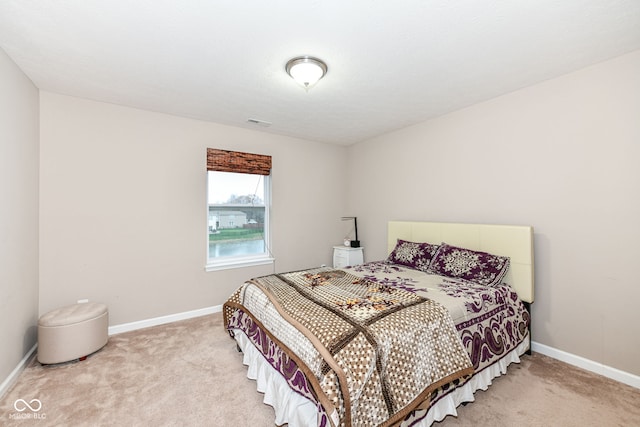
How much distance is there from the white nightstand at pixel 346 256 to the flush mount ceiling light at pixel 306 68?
8.98 feet

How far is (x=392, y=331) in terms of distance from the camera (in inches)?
59.9

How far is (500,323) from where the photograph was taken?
2176mm

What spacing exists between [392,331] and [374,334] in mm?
125

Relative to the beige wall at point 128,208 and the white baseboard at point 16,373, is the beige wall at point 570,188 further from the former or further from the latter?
the white baseboard at point 16,373

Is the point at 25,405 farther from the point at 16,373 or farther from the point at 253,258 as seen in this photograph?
the point at 253,258

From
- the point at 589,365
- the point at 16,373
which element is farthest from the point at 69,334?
the point at 589,365

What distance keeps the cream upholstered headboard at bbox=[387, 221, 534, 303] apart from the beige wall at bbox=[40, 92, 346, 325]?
7.31ft

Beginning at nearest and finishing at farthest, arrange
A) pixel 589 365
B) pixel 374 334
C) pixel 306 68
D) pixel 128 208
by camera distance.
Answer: pixel 374 334 → pixel 306 68 → pixel 589 365 → pixel 128 208

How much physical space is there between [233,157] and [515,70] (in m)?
3.19

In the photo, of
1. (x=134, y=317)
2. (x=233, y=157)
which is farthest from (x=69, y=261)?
(x=233, y=157)

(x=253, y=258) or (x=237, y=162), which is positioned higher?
(x=237, y=162)

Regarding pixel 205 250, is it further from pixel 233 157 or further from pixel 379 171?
pixel 379 171

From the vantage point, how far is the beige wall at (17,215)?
198 centimetres

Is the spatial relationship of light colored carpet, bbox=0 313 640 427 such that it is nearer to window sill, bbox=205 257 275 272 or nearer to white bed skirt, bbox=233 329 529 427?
white bed skirt, bbox=233 329 529 427
